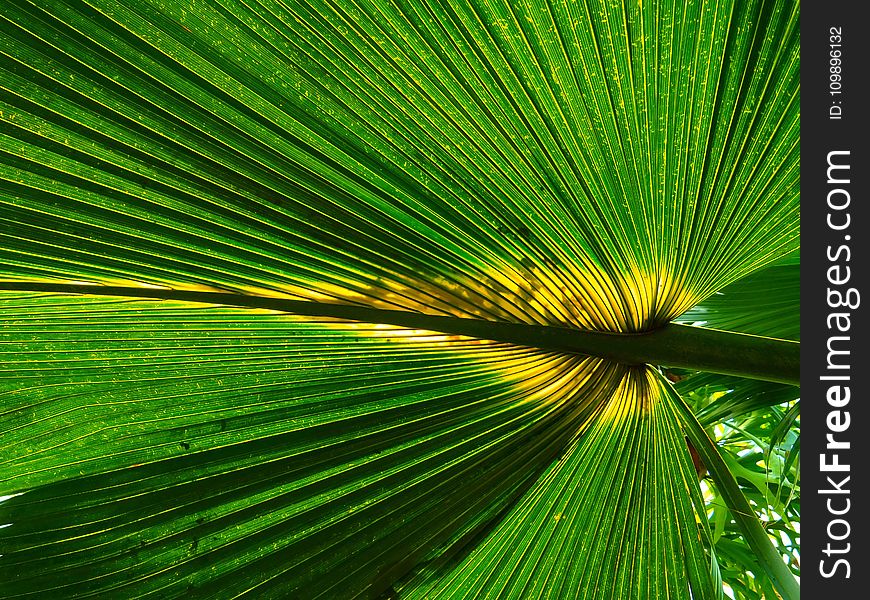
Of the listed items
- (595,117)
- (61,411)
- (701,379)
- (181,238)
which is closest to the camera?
(595,117)

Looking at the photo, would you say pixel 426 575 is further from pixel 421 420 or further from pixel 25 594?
pixel 25 594

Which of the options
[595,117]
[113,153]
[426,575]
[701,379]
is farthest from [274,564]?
[701,379]

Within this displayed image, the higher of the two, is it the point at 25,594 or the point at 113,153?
the point at 113,153

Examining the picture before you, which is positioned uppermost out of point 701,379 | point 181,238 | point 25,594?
point 181,238

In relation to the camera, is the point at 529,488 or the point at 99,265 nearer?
the point at 99,265

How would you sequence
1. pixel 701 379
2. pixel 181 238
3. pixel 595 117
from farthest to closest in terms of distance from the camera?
pixel 701 379 < pixel 181 238 < pixel 595 117

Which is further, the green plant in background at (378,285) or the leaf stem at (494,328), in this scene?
the leaf stem at (494,328)

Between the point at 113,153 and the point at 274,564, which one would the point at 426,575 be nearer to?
the point at 274,564

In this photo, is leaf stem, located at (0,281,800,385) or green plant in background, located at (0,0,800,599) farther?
leaf stem, located at (0,281,800,385)
